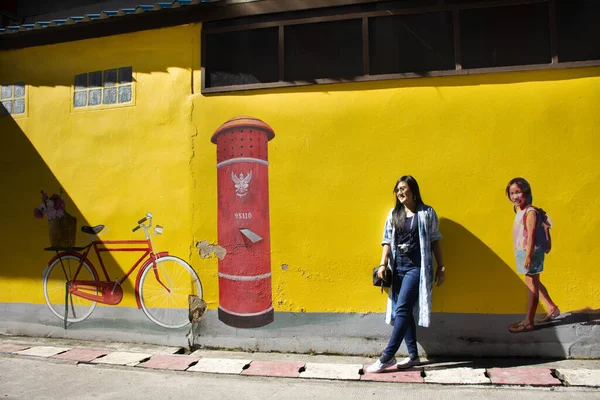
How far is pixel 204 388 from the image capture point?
15.4 ft

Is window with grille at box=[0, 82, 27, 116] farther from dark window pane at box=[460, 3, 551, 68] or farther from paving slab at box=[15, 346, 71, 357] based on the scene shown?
dark window pane at box=[460, 3, 551, 68]

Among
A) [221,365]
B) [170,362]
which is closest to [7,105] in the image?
[170,362]

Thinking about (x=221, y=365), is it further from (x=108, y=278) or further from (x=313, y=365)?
(x=108, y=278)

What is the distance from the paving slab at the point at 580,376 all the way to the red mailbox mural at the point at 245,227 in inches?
115

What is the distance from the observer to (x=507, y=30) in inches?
209

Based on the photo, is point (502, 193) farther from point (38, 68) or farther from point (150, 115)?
point (38, 68)

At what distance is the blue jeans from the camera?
4867 millimetres

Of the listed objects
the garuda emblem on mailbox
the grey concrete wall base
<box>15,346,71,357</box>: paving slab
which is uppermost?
the garuda emblem on mailbox

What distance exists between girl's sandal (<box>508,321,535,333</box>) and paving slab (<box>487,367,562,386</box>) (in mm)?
422

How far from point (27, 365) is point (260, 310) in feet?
8.35

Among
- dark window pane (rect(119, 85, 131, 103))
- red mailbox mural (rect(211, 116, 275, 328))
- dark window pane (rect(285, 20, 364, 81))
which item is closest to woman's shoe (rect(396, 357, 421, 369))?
red mailbox mural (rect(211, 116, 275, 328))

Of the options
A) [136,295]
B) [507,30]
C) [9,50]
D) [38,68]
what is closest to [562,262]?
[507,30]

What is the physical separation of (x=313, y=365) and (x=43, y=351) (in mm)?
3210

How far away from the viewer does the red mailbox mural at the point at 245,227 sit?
18.7ft
